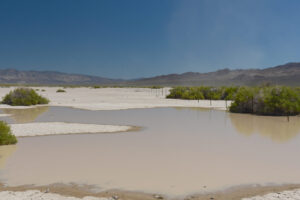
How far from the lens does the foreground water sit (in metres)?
6.45

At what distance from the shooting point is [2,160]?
316 inches

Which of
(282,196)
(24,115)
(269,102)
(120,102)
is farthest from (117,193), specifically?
(120,102)

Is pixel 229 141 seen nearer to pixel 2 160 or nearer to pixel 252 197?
pixel 252 197

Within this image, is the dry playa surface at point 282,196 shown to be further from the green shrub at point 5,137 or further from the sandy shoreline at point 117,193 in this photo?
the green shrub at point 5,137

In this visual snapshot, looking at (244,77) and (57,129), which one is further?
(244,77)

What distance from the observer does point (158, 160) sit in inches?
315

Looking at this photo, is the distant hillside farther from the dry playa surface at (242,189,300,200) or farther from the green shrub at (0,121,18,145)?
the dry playa surface at (242,189,300,200)

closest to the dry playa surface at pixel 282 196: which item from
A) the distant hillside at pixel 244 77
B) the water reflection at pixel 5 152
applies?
the water reflection at pixel 5 152

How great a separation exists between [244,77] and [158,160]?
111839 millimetres

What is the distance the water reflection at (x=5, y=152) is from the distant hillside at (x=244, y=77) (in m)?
70.7

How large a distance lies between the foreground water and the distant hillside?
6695 centimetres

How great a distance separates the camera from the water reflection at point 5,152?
310 inches

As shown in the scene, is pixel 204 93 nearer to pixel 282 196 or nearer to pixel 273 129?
pixel 273 129

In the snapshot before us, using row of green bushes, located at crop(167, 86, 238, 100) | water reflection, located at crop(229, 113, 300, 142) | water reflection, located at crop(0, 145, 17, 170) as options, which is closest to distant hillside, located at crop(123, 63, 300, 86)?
row of green bushes, located at crop(167, 86, 238, 100)
